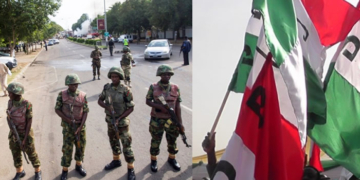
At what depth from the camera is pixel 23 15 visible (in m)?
16.4

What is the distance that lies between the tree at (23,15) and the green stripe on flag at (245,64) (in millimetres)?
16439

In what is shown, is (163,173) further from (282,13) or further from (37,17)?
(37,17)

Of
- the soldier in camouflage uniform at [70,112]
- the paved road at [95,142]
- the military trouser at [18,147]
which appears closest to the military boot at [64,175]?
the soldier in camouflage uniform at [70,112]

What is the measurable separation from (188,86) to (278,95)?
734 centimetres

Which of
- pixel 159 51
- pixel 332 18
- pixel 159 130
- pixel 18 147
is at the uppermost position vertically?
pixel 332 18

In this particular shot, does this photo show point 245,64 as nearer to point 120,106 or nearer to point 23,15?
point 120,106

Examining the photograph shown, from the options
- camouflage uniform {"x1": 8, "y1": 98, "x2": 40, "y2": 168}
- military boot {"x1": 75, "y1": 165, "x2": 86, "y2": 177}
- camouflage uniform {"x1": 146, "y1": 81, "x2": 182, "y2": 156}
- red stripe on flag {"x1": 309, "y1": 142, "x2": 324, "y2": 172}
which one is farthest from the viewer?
military boot {"x1": 75, "y1": 165, "x2": 86, "y2": 177}

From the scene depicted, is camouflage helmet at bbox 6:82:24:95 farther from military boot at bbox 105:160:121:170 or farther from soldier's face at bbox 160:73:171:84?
soldier's face at bbox 160:73:171:84

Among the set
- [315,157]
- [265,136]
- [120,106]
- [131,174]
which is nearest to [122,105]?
[120,106]

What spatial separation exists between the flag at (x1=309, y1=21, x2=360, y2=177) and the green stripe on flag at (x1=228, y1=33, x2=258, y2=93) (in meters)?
0.75

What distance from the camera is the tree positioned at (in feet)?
51.6

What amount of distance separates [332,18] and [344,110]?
0.85 meters

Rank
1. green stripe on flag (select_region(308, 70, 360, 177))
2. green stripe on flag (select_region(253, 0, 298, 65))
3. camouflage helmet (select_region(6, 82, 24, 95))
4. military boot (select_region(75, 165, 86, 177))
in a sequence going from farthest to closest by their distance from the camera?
military boot (select_region(75, 165, 86, 177)) < camouflage helmet (select_region(6, 82, 24, 95)) < green stripe on flag (select_region(308, 70, 360, 177)) < green stripe on flag (select_region(253, 0, 298, 65))

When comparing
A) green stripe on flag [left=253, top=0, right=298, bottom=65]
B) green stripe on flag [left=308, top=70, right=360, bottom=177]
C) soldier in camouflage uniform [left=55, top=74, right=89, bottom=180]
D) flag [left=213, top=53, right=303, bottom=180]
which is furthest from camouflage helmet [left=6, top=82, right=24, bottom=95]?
green stripe on flag [left=308, top=70, right=360, bottom=177]
